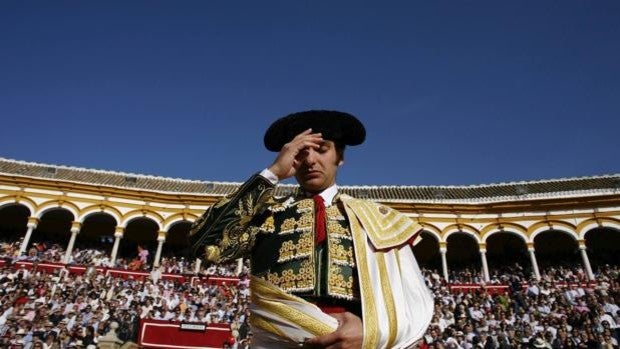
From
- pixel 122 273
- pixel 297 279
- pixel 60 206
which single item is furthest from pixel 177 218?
pixel 297 279

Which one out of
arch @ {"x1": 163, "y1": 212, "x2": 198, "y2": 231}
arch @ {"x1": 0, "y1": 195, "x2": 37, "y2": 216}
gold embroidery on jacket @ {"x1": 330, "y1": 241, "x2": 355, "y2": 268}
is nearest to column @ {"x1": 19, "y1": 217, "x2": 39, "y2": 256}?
arch @ {"x1": 0, "y1": 195, "x2": 37, "y2": 216}

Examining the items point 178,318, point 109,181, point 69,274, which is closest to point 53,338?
point 178,318

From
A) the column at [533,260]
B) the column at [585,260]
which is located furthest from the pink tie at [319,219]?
the column at [585,260]

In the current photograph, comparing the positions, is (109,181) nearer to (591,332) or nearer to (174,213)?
(174,213)

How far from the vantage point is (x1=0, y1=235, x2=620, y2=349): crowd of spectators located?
10.2m

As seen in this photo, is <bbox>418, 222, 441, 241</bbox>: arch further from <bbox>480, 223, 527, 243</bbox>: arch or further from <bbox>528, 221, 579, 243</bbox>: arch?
<bbox>528, 221, 579, 243</bbox>: arch

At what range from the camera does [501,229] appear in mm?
21172

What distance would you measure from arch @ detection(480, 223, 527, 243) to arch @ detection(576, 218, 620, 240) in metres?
2.35

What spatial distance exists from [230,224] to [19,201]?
2413cm

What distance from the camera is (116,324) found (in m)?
11.1

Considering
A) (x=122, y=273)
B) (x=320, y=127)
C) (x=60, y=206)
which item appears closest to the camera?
(x=320, y=127)

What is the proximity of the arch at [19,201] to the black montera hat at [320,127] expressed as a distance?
23323mm

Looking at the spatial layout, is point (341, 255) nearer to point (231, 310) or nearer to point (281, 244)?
point (281, 244)

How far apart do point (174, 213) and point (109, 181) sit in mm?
4922
